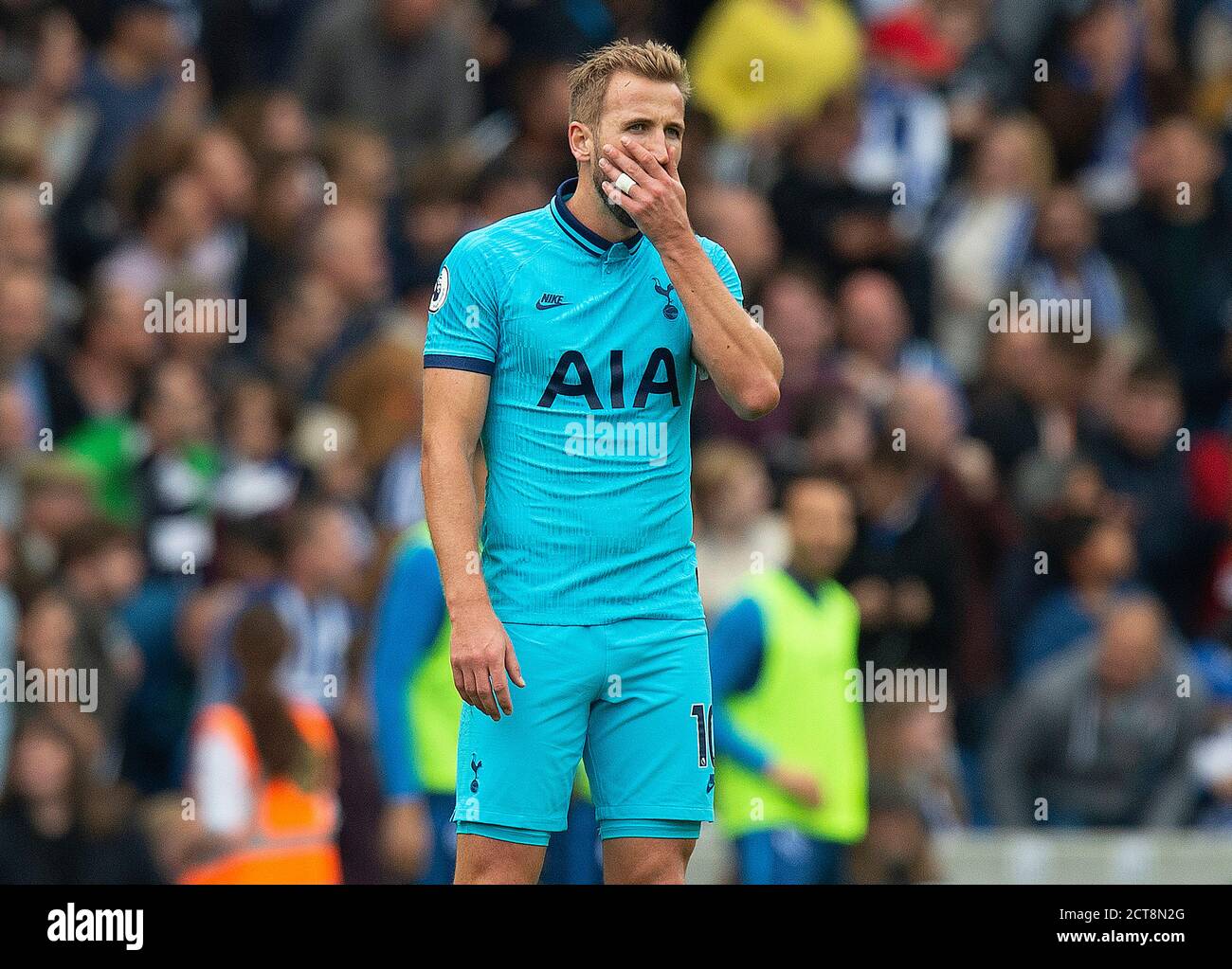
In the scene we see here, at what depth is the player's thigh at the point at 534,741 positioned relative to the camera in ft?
14.5

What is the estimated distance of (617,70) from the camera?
14.6 ft

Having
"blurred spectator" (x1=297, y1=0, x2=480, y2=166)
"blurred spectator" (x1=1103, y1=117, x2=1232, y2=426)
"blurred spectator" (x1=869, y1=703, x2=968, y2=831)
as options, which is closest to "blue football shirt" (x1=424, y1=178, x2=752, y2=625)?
"blurred spectator" (x1=869, y1=703, x2=968, y2=831)

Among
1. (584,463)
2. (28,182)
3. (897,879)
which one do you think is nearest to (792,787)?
(897,879)

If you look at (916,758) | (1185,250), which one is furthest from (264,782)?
(1185,250)

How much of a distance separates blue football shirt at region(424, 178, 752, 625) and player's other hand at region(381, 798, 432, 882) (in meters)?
3.12

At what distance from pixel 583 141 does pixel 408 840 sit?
11.7 feet

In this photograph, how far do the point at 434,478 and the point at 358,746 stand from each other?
3.60m

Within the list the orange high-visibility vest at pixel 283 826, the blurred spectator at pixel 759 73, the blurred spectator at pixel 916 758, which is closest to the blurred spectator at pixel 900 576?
the blurred spectator at pixel 916 758

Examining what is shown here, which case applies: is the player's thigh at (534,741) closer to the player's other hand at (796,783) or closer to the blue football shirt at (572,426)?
the blue football shirt at (572,426)

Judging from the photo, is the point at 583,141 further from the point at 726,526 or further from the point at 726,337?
the point at 726,526

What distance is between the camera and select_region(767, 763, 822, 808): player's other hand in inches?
308

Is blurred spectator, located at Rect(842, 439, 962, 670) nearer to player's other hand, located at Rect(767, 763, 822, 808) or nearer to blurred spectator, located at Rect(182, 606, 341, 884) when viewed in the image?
player's other hand, located at Rect(767, 763, 822, 808)

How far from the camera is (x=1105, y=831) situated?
28.7 ft

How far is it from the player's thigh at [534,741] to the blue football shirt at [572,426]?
66 mm
